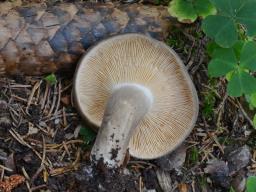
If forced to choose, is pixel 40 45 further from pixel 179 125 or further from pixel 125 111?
pixel 179 125

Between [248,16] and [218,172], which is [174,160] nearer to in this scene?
[218,172]

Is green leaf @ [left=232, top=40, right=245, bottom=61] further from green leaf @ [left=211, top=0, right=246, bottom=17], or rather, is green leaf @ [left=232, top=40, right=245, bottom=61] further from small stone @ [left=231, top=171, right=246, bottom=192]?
small stone @ [left=231, top=171, right=246, bottom=192]

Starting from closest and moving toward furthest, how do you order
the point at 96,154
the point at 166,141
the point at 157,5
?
the point at 96,154
the point at 166,141
the point at 157,5

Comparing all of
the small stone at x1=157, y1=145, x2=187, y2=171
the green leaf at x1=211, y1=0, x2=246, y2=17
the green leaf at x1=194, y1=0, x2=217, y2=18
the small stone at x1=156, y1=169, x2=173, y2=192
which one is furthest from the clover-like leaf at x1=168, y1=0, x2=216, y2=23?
the small stone at x1=156, y1=169, x2=173, y2=192

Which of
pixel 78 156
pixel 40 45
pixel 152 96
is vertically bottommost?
pixel 78 156

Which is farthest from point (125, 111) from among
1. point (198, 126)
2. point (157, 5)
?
point (157, 5)

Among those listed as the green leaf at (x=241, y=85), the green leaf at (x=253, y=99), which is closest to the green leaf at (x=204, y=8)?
the green leaf at (x=241, y=85)

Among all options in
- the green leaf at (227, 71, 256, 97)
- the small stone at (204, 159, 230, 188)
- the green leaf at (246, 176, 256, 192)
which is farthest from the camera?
the small stone at (204, 159, 230, 188)
